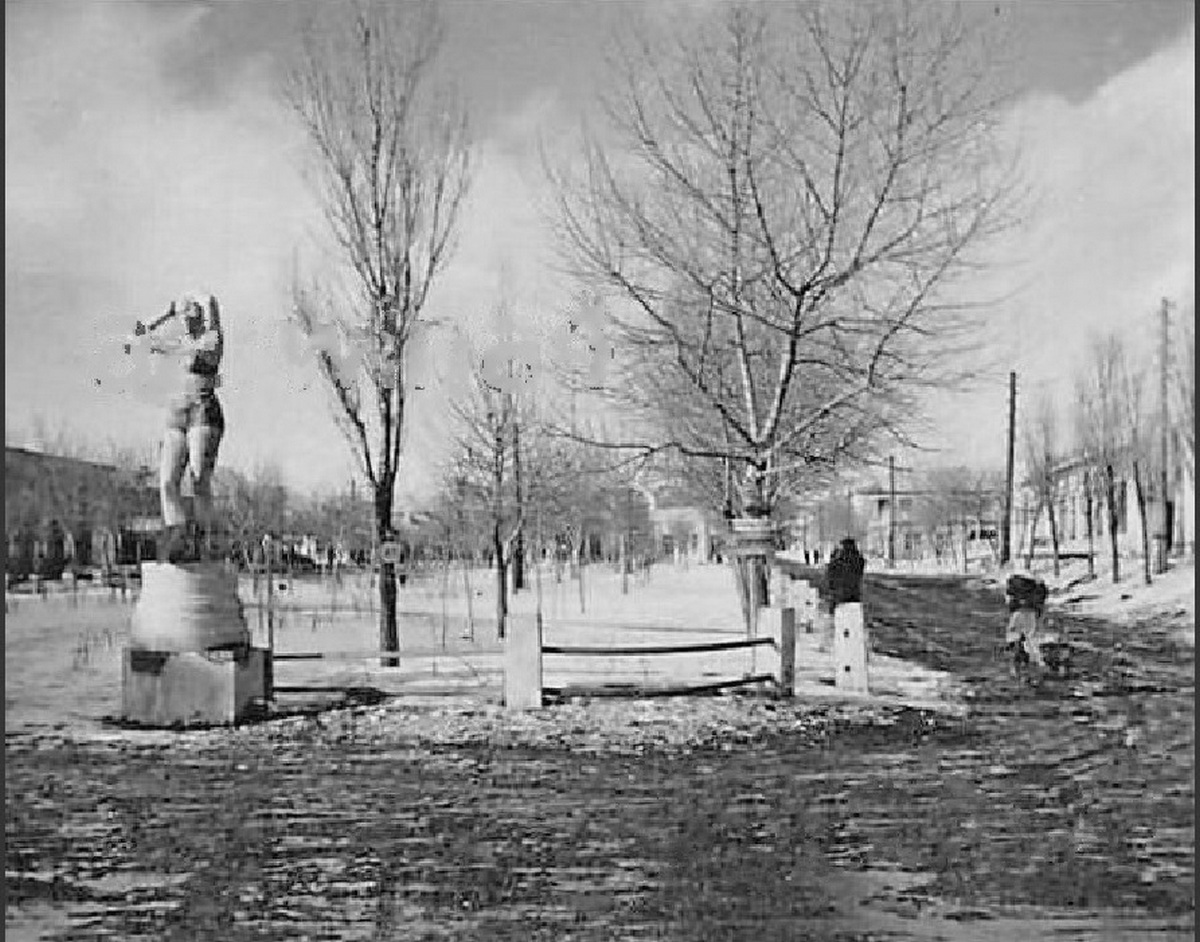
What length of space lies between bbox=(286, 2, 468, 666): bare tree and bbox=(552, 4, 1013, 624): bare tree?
1.19 ft

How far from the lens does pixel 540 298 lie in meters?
2.35

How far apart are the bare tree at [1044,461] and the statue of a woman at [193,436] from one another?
4.53 feet

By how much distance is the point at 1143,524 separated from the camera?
213 cm

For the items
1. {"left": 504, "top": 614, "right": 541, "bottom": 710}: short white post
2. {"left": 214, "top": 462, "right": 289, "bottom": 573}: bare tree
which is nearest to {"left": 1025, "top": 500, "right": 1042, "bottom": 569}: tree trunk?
{"left": 504, "top": 614, "right": 541, "bottom": 710}: short white post

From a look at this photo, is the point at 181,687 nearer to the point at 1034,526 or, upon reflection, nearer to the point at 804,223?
the point at 804,223

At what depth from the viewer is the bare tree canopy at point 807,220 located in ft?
7.48

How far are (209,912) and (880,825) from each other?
1.06 meters

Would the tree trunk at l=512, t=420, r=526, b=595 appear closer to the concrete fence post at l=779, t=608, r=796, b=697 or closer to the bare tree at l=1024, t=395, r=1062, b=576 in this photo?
the concrete fence post at l=779, t=608, r=796, b=697

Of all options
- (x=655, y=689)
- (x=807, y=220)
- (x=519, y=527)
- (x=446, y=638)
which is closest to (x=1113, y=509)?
(x=807, y=220)

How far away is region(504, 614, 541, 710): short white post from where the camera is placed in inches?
90.8

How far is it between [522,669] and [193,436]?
0.69 m

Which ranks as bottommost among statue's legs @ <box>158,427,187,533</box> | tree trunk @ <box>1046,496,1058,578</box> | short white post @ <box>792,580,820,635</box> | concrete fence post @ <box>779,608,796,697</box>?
concrete fence post @ <box>779,608,796,697</box>

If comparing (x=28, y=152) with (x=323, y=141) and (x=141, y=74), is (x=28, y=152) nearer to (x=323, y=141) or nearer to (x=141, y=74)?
(x=141, y=74)

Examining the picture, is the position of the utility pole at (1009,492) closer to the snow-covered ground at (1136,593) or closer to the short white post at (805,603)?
the snow-covered ground at (1136,593)
